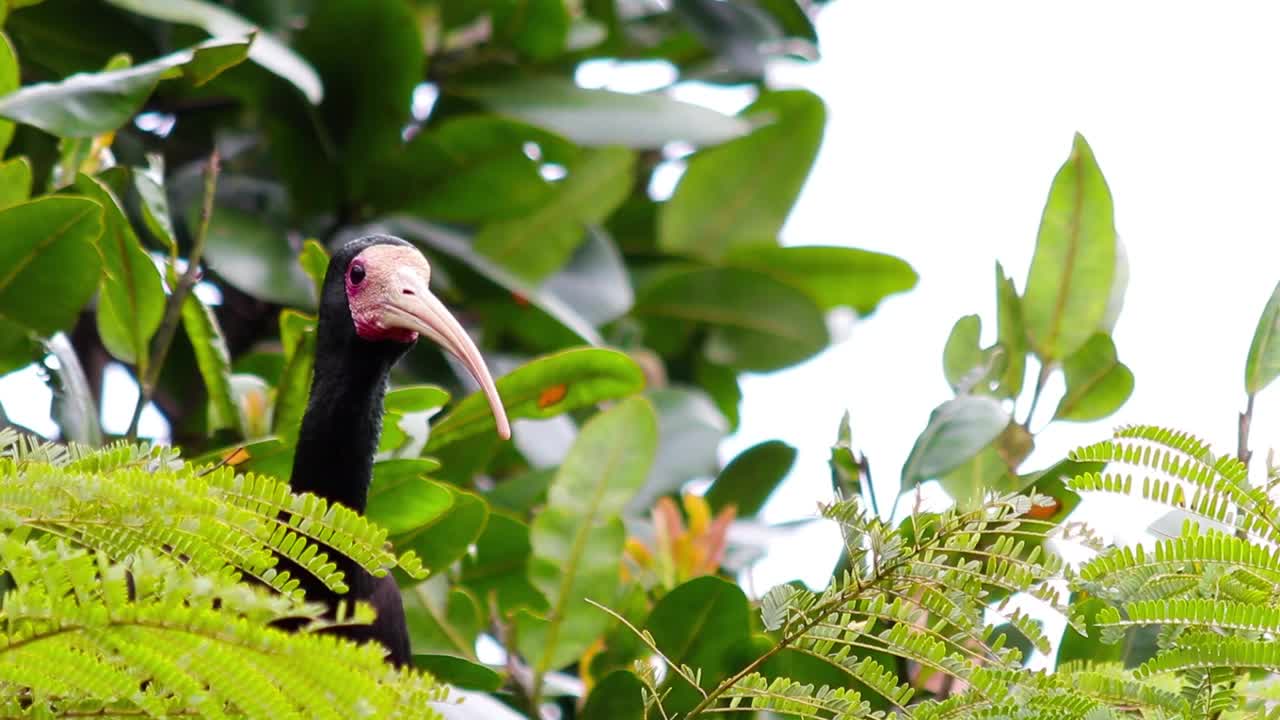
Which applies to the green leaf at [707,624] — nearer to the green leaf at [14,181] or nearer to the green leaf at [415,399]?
the green leaf at [415,399]

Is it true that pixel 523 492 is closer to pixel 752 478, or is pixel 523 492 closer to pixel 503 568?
pixel 503 568

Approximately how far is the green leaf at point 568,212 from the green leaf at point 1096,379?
128 cm

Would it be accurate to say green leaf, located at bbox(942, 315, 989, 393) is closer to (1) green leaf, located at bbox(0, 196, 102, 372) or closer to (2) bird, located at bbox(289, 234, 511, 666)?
(2) bird, located at bbox(289, 234, 511, 666)

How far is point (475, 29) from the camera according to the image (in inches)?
153

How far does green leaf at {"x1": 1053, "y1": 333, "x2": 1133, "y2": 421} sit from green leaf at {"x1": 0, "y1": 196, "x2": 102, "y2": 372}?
1.51 m

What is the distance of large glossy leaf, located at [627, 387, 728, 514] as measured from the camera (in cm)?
357

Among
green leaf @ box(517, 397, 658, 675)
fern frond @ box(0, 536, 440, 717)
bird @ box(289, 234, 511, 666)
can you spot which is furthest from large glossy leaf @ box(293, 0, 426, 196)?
fern frond @ box(0, 536, 440, 717)

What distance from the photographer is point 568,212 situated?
11.9ft

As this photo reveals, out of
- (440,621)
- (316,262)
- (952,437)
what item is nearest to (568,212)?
(316,262)

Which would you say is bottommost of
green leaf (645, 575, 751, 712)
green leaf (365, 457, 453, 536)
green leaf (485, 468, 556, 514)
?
green leaf (485, 468, 556, 514)

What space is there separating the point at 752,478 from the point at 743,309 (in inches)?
17.9

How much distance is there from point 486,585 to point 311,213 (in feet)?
3.20

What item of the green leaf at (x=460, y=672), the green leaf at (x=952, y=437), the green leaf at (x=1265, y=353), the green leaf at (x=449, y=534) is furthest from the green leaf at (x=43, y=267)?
the green leaf at (x=1265, y=353)

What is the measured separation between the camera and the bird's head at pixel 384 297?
2551 millimetres
